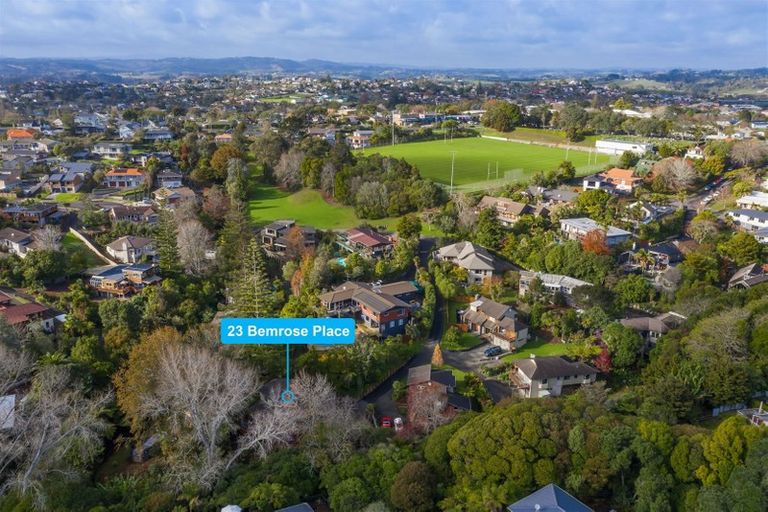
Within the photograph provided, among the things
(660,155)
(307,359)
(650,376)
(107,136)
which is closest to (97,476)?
(307,359)

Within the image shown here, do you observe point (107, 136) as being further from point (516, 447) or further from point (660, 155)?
point (516, 447)

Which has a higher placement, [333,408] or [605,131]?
[605,131]

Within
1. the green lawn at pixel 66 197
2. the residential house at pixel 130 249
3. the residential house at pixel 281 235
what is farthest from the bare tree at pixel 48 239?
the green lawn at pixel 66 197

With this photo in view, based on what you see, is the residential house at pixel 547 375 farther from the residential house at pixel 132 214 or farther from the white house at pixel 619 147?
the white house at pixel 619 147

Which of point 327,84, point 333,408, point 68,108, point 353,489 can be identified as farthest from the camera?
point 327,84

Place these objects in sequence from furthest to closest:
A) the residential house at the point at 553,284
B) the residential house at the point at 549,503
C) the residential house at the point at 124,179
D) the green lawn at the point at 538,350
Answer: the residential house at the point at 124,179, the residential house at the point at 553,284, the green lawn at the point at 538,350, the residential house at the point at 549,503

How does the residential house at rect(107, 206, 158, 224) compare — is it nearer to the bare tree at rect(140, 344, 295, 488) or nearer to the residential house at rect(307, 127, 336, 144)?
the bare tree at rect(140, 344, 295, 488)

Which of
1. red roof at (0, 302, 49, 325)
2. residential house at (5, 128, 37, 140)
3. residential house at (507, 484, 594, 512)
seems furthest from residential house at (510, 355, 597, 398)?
residential house at (5, 128, 37, 140)
